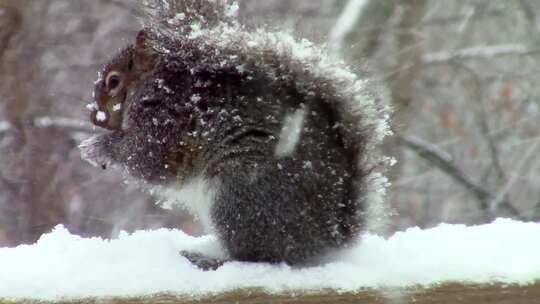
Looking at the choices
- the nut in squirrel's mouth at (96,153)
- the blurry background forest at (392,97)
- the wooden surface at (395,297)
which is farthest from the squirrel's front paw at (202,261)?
the blurry background forest at (392,97)

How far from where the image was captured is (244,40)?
1418 mm

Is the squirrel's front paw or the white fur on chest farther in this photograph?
the white fur on chest

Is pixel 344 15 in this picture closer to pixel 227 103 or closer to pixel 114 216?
pixel 114 216

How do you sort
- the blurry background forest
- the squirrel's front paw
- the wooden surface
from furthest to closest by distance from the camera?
the blurry background forest < the squirrel's front paw < the wooden surface

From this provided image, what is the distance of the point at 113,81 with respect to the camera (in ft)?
5.52

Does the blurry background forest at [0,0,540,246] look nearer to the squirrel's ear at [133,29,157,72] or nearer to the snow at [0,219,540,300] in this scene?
the squirrel's ear at [133,29,157,72]

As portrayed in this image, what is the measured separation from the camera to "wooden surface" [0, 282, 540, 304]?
1118mm

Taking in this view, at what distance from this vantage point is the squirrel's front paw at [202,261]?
1.28 meters

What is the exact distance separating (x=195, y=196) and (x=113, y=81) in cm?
41

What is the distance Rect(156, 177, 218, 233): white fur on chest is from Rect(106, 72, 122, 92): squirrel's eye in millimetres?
289

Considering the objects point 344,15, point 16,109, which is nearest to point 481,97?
point 344,15

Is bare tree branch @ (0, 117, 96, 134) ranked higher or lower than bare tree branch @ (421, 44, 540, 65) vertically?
lower

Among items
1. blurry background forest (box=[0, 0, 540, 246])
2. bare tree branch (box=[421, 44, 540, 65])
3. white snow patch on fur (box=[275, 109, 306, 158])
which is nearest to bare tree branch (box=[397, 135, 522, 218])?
blurry background forest (box=[0, 0, 540, 246])

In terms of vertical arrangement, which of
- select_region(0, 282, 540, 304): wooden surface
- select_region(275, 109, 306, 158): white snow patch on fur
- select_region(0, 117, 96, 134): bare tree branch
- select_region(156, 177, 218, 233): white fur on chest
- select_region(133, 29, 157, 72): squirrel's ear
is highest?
select_region(0, 117, 96, 134): bare tree branch
